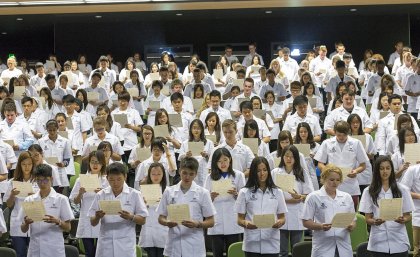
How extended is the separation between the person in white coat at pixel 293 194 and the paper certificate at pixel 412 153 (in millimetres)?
1218

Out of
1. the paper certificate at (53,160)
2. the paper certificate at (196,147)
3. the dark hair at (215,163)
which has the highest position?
the paper certificate at (196,147)

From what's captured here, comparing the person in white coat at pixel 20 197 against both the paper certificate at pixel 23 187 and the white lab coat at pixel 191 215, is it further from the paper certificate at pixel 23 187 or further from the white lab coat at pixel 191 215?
A: the white lab coat at pixel 191 215

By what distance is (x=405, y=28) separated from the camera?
24.9 m

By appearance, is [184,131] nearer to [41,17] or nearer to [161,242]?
[161,242]

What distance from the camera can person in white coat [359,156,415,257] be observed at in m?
8.46

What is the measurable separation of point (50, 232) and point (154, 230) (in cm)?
129

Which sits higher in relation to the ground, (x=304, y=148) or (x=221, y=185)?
(x=304, y=148)

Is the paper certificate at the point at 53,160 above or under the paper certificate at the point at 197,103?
under

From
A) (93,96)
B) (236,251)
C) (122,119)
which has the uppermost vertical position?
(93,96)

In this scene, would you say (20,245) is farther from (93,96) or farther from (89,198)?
(93,96)

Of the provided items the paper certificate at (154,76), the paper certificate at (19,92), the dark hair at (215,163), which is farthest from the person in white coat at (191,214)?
the paper certificate at (154,76)

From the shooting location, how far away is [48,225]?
8.77 metres

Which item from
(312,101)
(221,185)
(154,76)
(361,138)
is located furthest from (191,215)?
(154,76)

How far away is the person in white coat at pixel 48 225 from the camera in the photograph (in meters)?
8.69
